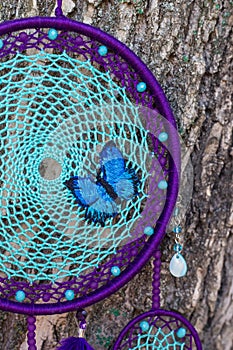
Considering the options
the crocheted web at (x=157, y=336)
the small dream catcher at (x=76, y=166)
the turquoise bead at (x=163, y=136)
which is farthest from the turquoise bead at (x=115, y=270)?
the turquoise bead at (x=163, y=136)

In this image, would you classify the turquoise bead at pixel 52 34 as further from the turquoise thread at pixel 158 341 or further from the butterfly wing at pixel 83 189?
the turquoise thread at pixel 158 341

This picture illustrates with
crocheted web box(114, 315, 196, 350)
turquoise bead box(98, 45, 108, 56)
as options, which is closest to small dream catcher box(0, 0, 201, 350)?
turquoise bead box(98, 45, 108, 56)

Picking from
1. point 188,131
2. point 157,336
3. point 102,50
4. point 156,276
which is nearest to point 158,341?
point 157,336

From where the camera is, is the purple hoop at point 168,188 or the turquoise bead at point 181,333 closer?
the purple hoop at point 168,188

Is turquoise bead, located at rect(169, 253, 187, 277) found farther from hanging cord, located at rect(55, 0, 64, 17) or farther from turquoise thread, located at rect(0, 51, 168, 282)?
hanging cord, located at rect(55, 0, 64, 17)

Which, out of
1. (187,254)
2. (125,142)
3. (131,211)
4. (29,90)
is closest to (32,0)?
(29,90)

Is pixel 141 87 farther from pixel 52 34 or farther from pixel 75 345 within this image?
pixel 75 345

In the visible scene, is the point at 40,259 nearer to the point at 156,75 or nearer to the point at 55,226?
the point at 55,226
